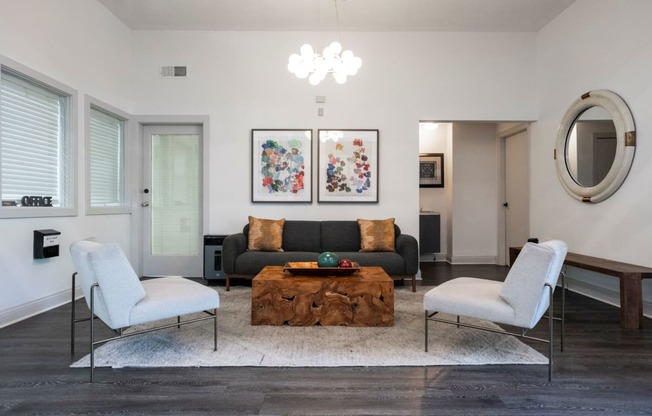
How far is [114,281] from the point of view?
86.2 inches

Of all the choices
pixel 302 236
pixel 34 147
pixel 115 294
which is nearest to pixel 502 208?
pixel 302 236

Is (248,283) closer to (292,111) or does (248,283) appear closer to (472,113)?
(292,111)

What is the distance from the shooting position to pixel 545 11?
4.61m

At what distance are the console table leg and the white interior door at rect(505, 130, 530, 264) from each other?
2.58 m

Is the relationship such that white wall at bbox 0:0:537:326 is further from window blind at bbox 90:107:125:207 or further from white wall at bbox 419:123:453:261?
white wall at bbox 419:123:453:261

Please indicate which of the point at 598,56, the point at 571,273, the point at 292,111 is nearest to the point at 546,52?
the point at 598,56

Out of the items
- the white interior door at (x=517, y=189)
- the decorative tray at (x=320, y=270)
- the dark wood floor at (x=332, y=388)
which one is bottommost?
the dark wood floor at (x=332, y=388)

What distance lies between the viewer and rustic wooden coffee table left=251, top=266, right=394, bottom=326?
304cm

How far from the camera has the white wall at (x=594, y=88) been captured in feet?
11.4

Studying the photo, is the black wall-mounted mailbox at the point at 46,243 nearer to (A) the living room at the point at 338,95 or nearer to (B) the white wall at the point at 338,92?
(A) the living room at the point at 338,95

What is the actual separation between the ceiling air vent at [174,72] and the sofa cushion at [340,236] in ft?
9.40

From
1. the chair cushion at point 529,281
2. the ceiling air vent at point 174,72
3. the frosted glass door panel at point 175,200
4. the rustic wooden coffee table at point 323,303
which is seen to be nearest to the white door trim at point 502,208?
the rustic wooden coffee table at point 323,303

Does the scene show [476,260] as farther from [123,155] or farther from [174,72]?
[123,155]

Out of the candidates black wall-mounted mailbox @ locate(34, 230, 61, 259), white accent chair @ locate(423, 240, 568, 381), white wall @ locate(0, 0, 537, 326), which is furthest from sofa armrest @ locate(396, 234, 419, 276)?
black wall-mounted mailbox @ locate(34, 230, 61, 259)
